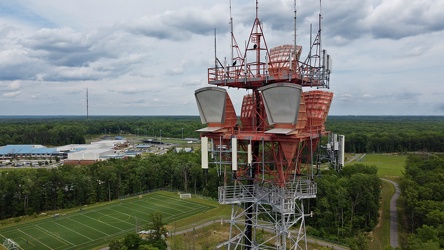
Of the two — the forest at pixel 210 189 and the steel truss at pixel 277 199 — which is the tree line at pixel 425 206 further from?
the steel truss at pixel 277 199

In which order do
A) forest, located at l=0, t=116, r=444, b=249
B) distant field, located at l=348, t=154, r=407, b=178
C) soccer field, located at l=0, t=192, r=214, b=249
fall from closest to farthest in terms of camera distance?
soccer field, located at l=0, t=192, r=214, b=249 → forest, located at l=0, t=116, r=444, b=249 → distant field, located at l=348, t=154, r=407, b=178

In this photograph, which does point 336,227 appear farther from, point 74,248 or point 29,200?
point 29,200

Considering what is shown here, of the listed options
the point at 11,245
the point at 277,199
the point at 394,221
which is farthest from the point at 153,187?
the point at 277,199

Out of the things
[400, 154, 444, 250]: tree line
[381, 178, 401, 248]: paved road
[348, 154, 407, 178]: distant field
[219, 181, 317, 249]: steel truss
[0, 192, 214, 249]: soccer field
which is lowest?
[0, 192, 214, 249]: soccer field

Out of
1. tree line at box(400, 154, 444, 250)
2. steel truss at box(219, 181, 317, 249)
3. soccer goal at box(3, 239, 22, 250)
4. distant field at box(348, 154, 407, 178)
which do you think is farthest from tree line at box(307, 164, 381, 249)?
soccer goal at box(3, 239, 22, 250)

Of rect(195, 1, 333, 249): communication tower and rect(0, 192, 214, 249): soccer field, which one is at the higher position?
rect(195, 1, 333, 249): communication tower

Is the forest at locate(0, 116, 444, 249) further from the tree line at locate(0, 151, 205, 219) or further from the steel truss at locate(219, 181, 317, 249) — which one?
the steel truss at locate(219, 181, 317, 249)

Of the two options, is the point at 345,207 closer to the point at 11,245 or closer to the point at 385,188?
the point at 385,188

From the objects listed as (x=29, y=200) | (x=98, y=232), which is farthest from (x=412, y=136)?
(x=29, y=200)
